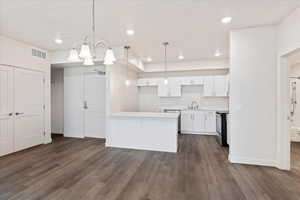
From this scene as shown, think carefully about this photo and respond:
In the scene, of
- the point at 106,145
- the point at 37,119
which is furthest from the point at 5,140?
the point at 106,145

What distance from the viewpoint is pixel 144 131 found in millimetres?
4219

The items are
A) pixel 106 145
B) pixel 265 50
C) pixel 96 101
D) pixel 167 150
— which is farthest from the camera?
pixel 96 101

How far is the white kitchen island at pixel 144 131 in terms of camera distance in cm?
401

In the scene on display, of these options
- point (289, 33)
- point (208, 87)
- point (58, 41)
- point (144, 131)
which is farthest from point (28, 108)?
point (289, 33)

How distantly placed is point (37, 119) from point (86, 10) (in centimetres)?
355

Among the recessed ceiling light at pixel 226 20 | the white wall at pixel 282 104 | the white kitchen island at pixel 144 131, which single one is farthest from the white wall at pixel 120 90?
the white wall at pixel 282 104

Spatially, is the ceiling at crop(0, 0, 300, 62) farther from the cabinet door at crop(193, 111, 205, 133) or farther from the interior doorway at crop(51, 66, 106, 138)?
the cabinet door at crop(193, 111, 205, 133)

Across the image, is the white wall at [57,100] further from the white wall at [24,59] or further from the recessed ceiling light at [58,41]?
the recessed ceiling light at [58,41]

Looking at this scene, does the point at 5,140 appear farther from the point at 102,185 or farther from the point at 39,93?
the point at 102,185

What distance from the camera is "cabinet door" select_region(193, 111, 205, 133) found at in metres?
5.89

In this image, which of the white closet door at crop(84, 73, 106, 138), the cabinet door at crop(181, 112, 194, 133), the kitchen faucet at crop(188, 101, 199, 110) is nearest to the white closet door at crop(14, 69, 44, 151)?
the white closet door at crop(84, 73, 106, 138)

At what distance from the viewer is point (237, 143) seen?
10.8ft

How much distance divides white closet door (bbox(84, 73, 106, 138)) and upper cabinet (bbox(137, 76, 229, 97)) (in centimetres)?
202

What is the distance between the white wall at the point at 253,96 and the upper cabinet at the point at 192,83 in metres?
2.71
